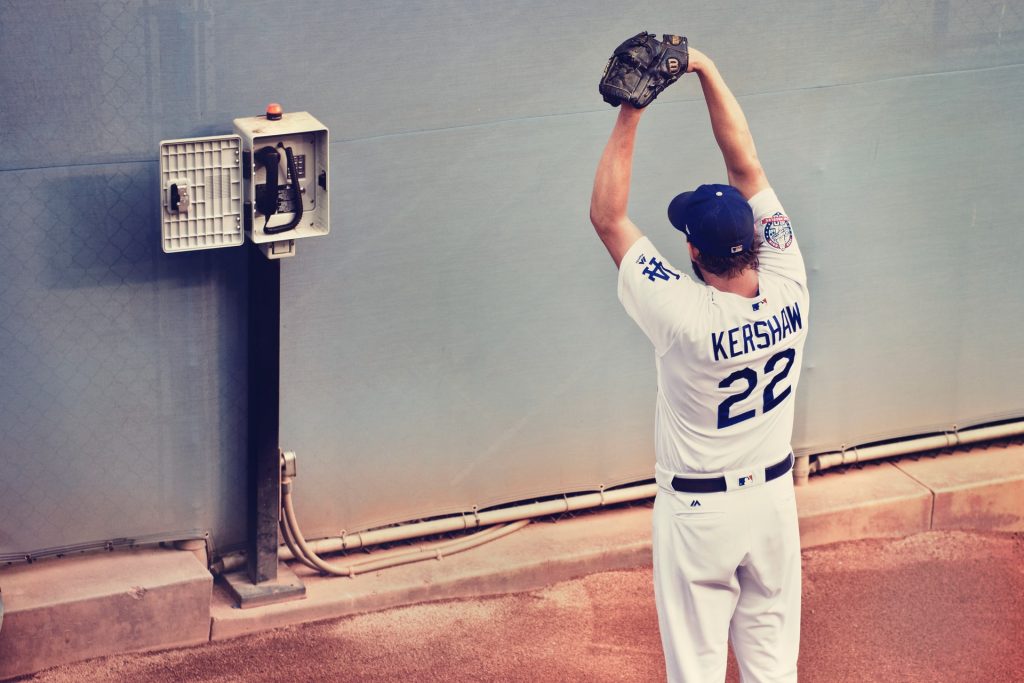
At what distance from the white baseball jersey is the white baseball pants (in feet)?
0.42

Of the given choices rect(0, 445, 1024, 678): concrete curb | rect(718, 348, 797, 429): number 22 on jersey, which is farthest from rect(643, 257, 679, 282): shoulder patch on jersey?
rect(0, 445, 1024, 678): concrete curb

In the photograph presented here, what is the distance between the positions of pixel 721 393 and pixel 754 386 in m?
0.11

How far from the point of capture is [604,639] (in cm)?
536

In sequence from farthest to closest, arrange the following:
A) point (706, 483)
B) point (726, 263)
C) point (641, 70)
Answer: point (706, 483) → point (726, 263) → point (641, 70)

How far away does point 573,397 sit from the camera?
19.1 feet

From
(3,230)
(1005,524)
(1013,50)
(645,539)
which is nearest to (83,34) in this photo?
(3,230)

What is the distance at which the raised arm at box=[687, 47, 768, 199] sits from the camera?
4.06 metres

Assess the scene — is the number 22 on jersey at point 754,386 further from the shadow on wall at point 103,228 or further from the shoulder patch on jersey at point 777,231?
the shadow on wall at point 103,228

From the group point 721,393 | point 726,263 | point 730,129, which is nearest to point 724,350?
point 721,393

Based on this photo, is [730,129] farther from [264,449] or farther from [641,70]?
[264,449]

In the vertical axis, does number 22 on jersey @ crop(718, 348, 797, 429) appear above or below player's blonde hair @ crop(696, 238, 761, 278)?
below

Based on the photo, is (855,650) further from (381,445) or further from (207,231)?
(207,231)

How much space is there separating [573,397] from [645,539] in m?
0.69

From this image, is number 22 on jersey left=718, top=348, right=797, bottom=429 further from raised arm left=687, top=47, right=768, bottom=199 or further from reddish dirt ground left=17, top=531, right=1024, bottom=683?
reddish dirt ground left=17, top=531, right=1024, bottom=683
